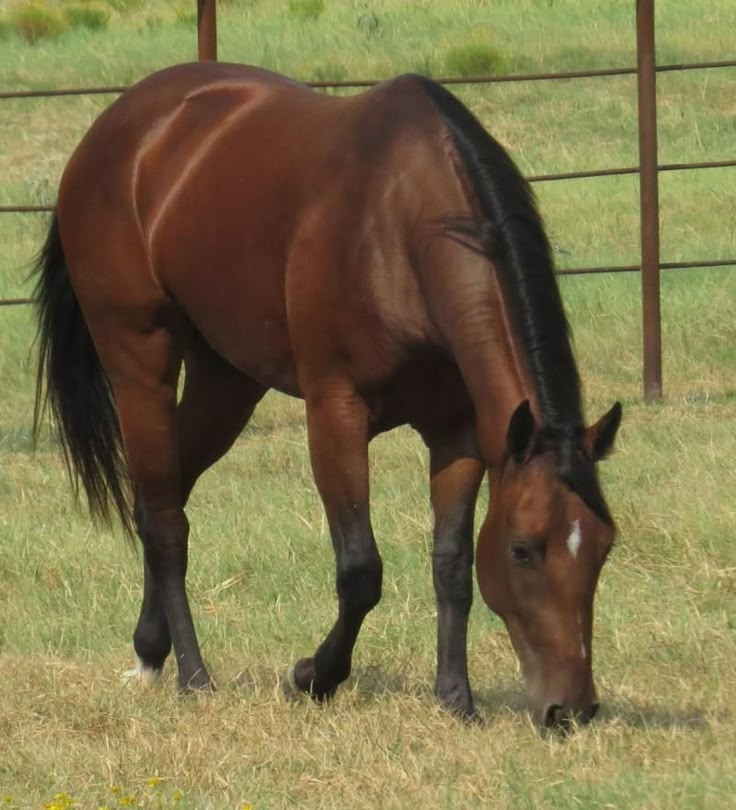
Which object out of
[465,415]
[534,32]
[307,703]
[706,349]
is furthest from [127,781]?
[534,32]

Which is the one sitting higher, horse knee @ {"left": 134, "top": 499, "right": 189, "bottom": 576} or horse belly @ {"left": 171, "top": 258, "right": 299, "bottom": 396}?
horse belly @ {"left": 171, "top": 258, "right": 299, "bottom": 396}

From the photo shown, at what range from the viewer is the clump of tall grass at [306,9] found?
21.2 meters

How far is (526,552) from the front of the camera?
13.1ft

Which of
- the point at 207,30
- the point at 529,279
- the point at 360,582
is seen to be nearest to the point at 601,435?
the point at 529,279

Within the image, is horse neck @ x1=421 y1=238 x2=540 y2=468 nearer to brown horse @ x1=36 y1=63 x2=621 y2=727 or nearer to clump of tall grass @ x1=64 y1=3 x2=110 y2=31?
brown horse @ x1=36 y1=63 x2=621 y2=727

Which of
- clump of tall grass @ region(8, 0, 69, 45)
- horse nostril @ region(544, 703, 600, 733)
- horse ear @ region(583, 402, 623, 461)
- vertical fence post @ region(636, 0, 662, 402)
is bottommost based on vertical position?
clump of tall grass @ region(8, 0, 69, 45)

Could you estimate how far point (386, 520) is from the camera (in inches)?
250

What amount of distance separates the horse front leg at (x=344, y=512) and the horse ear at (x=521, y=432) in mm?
619

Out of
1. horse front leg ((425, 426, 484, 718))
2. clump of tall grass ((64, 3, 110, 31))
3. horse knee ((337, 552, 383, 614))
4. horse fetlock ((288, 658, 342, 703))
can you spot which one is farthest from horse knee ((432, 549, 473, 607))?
clump of tall grass ((64, 3, 110, 31))

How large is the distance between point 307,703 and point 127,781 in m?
0.78

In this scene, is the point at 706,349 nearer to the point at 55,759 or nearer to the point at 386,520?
the point at 386,520

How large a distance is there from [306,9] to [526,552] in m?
18.2

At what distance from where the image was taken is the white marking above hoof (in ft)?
16.6

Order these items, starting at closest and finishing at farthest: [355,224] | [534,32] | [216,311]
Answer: [355,224] → [216,311] → [534,32]
